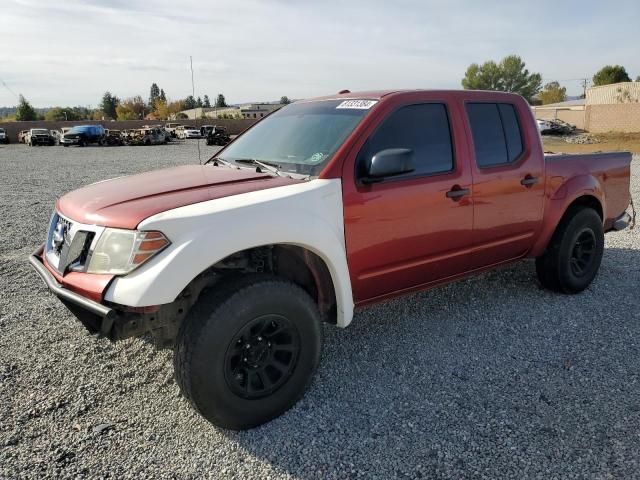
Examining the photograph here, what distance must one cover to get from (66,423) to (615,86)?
216ft

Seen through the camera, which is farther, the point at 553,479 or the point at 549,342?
the point at 549,342

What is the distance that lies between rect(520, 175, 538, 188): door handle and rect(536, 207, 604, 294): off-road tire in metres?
0.69

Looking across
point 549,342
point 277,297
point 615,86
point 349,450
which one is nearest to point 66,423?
point 277,297

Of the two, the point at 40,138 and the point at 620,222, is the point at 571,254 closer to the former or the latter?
the point at 620,222

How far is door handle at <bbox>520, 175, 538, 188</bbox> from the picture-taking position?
4086 mm

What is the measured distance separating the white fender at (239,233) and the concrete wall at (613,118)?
43.5 meters

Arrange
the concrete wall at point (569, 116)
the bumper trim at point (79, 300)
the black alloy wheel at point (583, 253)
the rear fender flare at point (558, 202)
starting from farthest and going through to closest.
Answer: the concrete wall at point (569, 116) < the black alloy wheel at point (583, 253) < the rear fender flare at point (558, 202) < the bumper trim at point (79, 300)

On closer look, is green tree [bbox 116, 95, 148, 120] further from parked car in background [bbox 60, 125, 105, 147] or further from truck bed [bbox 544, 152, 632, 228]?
truck bed [bbox 544, 152, 632, 228]

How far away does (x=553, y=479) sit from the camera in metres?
2.40

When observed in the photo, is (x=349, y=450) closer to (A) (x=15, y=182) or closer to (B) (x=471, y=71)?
(A) (x=15, y=182)

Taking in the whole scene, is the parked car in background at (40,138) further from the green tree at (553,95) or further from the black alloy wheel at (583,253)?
the green tree at (553,95)

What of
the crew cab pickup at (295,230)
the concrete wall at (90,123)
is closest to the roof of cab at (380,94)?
the crew cab pickup at (295,230)

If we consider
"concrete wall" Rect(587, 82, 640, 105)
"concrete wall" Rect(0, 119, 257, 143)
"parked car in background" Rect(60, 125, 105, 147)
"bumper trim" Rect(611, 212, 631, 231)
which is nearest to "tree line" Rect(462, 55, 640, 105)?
"concrete wall" Rect(587, 82, 640, 105)

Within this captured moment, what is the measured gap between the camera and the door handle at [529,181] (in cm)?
409
